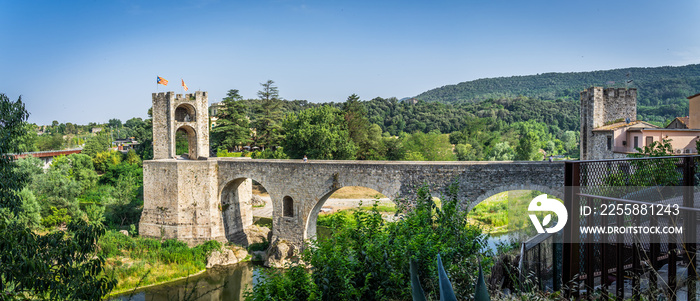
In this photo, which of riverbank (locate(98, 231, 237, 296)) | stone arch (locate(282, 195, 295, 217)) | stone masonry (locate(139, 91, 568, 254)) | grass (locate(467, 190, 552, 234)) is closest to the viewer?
stone masonry (locate(139, 91, 568, 254))

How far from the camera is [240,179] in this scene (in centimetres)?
2156

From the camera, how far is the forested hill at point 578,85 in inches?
2758

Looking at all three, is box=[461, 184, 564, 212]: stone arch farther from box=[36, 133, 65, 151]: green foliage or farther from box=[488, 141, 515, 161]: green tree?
box=[36, 133, 65, 151]: green foliage

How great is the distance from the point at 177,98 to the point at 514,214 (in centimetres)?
1716

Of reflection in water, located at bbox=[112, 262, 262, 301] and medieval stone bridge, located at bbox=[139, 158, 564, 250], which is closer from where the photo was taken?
medieval stone bridge, located at bbox=[139, 158, 564, 250]

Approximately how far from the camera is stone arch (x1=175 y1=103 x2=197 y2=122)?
76.9 ft

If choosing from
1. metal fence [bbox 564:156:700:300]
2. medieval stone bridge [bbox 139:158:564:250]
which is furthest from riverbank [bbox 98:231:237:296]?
metal fence [bbox 564:156:700:300]

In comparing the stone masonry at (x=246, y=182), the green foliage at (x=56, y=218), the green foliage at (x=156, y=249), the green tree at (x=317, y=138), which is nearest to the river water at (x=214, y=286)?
the green foliage at (x=156, y=249)

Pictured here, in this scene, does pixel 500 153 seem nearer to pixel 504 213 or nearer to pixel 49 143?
pixel 504 213

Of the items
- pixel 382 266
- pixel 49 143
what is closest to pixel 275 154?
pixel 382 266

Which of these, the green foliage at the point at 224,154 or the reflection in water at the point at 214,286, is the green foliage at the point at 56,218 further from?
the green foliage at the point at 224,154

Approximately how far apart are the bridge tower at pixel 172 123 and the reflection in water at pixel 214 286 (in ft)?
19.9

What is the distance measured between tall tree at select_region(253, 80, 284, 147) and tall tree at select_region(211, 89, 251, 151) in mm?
1317

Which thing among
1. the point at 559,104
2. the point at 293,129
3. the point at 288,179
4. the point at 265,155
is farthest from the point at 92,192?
the point at 559,104
